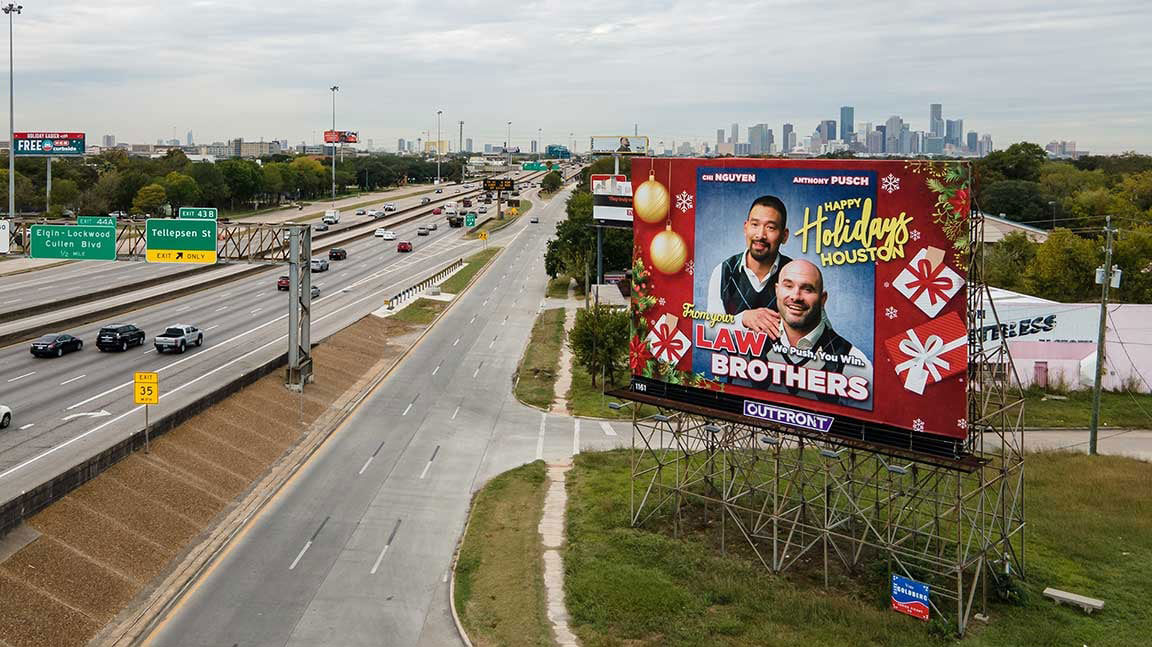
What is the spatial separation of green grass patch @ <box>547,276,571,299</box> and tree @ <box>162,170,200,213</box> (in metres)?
52.0

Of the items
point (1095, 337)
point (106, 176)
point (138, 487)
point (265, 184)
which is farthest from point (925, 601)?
point (265, 184)

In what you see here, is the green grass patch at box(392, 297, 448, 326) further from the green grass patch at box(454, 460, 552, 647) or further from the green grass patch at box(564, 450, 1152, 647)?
the green grass patch at box(564, 450, 1152, 647)

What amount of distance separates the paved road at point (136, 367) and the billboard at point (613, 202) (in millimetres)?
18731

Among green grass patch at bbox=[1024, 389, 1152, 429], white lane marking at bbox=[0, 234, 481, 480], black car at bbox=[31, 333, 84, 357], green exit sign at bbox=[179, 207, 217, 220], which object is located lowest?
green grass patch at bbox=[1024, 389, 1152, 429]

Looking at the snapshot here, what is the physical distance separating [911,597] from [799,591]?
10.1 ft

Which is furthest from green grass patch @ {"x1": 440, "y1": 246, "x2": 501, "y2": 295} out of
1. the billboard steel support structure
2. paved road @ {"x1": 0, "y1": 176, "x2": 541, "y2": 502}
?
the billboard steel support structure

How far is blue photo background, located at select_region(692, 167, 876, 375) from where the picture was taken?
2528 cm

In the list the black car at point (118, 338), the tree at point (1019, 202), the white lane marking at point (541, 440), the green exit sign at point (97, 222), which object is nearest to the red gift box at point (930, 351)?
the white lane marking at point (541, 440)

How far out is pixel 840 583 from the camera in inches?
1077

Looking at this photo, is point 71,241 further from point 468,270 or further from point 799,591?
point 468,270

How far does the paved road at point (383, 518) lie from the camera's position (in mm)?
23969

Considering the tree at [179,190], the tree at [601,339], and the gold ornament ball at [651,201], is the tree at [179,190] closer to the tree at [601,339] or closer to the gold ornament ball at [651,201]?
the tree at [601,339]

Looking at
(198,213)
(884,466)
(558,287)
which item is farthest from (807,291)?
(558,287)

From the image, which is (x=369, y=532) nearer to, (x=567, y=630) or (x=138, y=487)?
Answer: (x=138, y=487)
